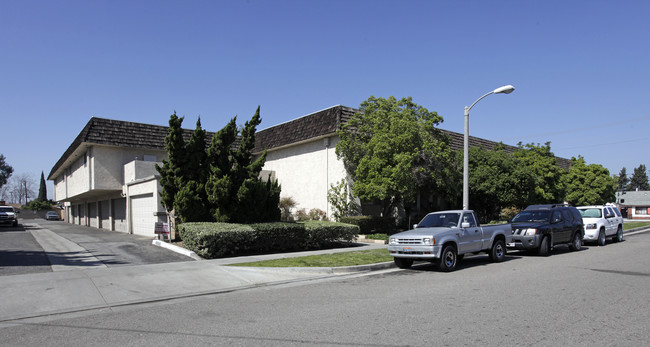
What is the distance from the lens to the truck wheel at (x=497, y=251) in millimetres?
13281

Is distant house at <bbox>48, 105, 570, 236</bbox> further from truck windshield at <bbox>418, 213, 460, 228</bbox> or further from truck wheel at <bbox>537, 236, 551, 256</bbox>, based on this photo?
truck wheel at <bbox>537, 236, 551, 256</bbox>

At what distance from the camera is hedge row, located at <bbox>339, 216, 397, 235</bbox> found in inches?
824

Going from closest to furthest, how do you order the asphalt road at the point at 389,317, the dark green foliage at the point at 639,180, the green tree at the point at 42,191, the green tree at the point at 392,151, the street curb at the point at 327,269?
the asphalt road at the point at 389,317, the street curb at the point at 327,269, the green tree at the point at 392,151, the green tree at the point at 42,191, the dark green foliage at the point at 639,180

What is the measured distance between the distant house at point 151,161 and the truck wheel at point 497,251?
10.2 meters

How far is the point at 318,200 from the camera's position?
79.2ft

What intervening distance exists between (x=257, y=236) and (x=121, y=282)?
530 centimetres

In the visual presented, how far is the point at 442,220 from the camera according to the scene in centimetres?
1248

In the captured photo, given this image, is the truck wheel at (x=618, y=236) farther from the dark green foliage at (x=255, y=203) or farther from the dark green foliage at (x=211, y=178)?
→ the dark green foliage at (x=211, y=178)

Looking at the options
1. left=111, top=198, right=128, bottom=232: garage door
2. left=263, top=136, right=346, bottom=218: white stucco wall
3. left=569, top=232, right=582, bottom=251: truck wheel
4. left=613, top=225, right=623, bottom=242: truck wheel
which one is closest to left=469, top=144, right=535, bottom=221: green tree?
left=613, top=225, right=623, bottom=242: truck wheel

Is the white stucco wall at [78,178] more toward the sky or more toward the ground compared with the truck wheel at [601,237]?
more toward the sky

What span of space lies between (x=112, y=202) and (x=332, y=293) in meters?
26.0

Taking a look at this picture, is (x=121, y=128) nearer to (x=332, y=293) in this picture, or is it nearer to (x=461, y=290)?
(x=332, y=293)

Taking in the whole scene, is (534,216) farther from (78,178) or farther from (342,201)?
(78,178)

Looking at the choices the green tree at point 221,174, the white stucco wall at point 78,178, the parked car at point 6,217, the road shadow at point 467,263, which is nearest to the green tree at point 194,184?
the green tree at point 221,174
